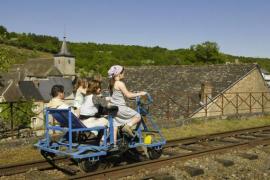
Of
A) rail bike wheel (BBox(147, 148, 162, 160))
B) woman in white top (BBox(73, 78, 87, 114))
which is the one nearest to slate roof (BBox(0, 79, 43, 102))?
woman in white top (BBox(73, 78, 87, 114))

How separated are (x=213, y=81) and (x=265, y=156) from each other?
956 inches

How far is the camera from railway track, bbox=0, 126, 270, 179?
7.38m

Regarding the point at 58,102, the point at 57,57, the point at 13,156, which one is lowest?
the point at 13,156

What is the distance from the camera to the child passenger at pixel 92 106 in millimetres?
7793

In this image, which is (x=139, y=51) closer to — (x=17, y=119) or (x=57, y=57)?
(x=57, y=57)

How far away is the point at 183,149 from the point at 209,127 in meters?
5.30

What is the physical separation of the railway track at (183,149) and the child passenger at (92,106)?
1002 mm

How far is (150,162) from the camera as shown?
315 inches

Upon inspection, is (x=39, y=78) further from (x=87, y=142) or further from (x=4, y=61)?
(x=87, y=142)

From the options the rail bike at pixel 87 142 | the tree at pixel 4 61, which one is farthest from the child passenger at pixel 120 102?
the tree at pixel 4 61

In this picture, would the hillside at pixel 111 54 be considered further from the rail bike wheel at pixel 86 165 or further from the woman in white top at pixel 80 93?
the rail bike wheel at pixel 86 165

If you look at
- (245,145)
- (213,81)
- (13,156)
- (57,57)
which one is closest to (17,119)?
(13,156)

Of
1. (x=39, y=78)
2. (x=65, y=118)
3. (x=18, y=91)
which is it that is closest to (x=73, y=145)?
(x=65, y=118)

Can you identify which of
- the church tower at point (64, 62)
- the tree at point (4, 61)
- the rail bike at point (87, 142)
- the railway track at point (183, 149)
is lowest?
the railway track at point (183, 149)
